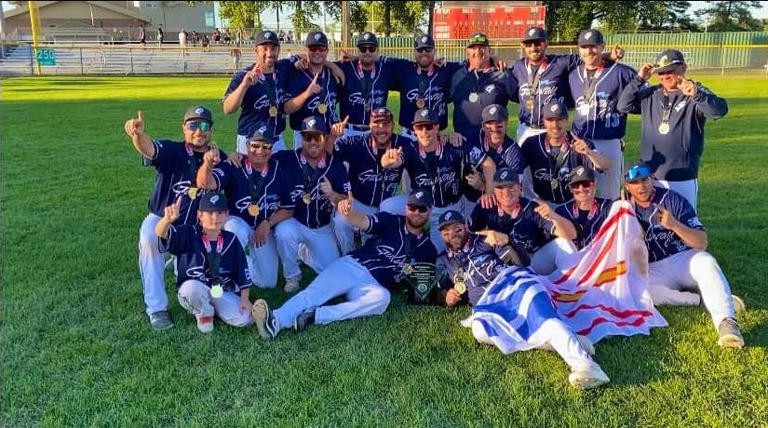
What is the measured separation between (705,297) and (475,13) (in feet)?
119

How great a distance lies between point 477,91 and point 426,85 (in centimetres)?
Answer: 62

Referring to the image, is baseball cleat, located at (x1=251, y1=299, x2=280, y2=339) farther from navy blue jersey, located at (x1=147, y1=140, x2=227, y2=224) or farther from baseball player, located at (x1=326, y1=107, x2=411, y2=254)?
baseball player, located at (x1=326, y1=107, x2=411, y2=254)

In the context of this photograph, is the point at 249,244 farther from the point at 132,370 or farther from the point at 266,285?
the point at 132,370

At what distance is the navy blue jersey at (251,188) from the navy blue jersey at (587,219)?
2.62 metres

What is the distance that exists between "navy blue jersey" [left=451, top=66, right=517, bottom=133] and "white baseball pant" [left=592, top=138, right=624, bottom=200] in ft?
3.66

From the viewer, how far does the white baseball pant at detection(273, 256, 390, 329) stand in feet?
16.6

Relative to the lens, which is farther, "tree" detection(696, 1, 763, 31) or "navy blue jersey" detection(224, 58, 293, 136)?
"tree" detection(696, 1, 763, 31)

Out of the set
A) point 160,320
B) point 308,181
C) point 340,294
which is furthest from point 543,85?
point 160,320

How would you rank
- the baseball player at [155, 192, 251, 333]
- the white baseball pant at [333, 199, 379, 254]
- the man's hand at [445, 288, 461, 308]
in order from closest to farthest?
the baseball player at [155, 192, 251, 333], the man's hand at [445, 288, 461, 308], the white baseball pant at [333, 199, 379, 254]

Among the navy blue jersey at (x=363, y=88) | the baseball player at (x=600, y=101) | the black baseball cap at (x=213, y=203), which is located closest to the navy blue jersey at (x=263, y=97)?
the navy blue jersey at (x=363, y=88)

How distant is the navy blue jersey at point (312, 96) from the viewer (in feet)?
23.1

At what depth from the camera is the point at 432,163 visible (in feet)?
20.5

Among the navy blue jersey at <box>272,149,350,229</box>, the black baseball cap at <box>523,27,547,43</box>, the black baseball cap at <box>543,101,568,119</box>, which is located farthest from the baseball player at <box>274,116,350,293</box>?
the black baseball cap at <box>523,27,547,43</box>

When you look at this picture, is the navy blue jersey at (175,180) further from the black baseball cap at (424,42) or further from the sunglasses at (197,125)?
the black baseball cap at (424,42)
